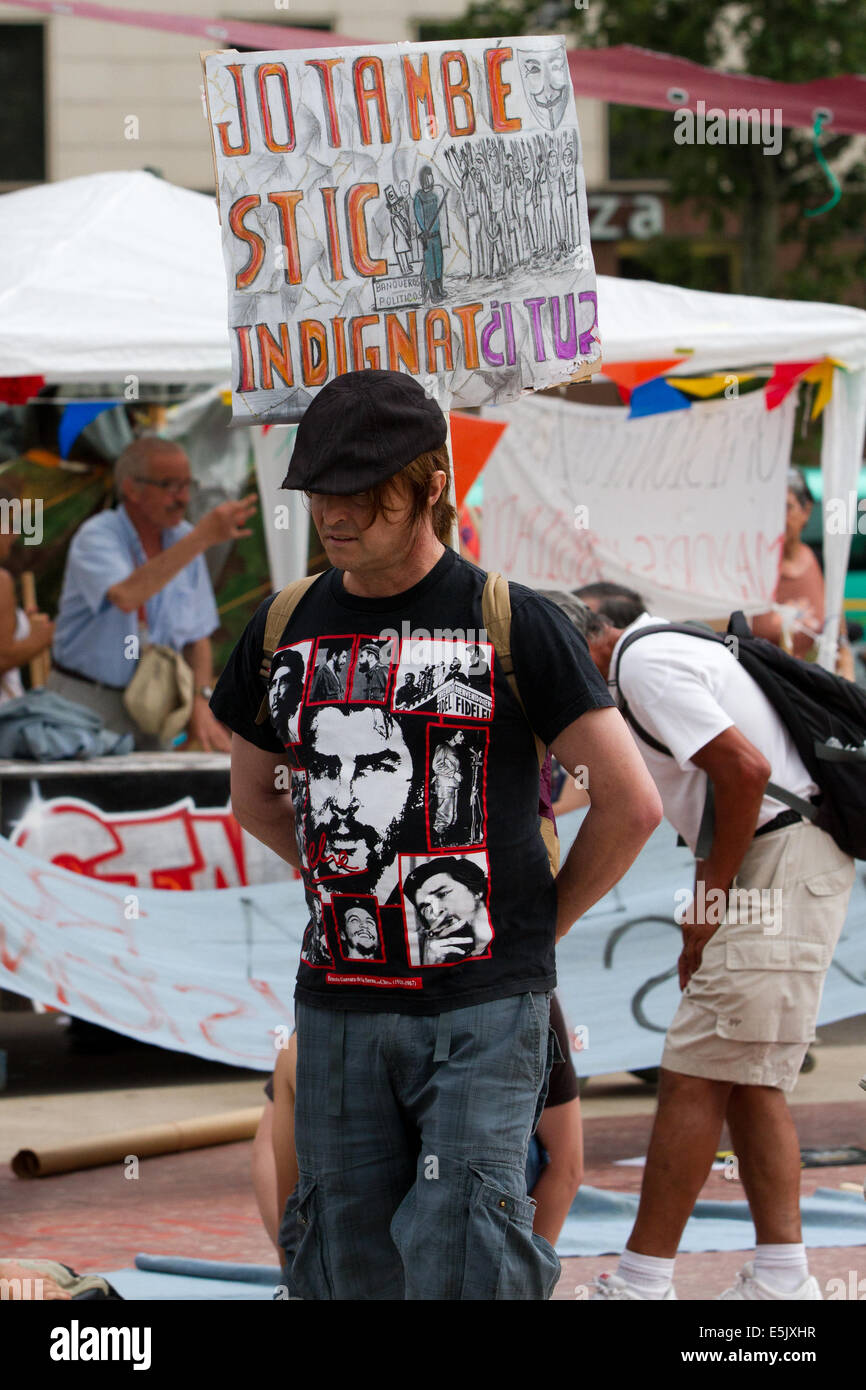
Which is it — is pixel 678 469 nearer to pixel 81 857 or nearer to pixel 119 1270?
pixel 81 857

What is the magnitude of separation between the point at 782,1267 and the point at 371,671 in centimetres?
208

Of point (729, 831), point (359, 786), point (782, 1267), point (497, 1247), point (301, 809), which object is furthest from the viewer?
point (782, 1267)

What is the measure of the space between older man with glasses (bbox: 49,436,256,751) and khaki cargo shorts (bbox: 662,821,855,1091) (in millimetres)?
4089

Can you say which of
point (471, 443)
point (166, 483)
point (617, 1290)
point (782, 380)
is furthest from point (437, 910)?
point (782, 380)

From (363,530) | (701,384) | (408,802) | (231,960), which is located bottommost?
(231,960)

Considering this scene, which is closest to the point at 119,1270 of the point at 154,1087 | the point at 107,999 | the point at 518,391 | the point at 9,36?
the point at 107,999

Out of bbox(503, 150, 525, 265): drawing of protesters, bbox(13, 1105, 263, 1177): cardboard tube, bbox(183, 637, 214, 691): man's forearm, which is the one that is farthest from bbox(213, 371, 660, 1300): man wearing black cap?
bbox(183, 637, 214, 691): man's forearm

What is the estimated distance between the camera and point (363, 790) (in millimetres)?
2541

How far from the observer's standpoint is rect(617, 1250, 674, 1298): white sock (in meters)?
3.84

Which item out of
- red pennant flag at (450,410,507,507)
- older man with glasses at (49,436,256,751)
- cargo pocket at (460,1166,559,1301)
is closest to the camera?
cargo pocket at (460,1166,559,1301)

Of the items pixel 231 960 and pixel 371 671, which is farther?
pixel 231 960

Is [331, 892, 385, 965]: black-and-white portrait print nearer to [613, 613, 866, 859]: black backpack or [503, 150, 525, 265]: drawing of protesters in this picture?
[503, 150, 525, 265]: drawing of protesters

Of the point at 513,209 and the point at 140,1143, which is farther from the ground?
the point at 513,209

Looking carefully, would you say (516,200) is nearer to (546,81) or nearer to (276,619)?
(546,81)
